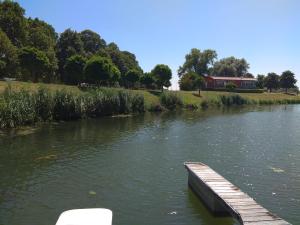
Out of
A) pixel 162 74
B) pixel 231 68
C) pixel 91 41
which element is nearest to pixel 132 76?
pixel 162 74

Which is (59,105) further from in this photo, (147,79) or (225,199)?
(147,79)

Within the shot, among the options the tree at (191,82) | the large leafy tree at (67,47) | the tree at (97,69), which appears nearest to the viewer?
the tree at (97,69)

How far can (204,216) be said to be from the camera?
17.0 meters

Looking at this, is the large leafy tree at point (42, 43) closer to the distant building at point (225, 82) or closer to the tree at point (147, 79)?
the tree at point (147, 79)

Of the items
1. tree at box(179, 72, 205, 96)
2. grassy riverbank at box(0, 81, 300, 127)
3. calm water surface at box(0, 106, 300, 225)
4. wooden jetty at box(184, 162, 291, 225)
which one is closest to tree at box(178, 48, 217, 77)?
tree at box(179, 72, 205, 96)

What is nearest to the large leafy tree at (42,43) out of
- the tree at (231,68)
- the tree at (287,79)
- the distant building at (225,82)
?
the distant building at (225,82)

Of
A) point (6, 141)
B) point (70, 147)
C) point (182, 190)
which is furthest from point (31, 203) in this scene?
point (6, 141)

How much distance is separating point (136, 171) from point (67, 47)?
79.9 meters

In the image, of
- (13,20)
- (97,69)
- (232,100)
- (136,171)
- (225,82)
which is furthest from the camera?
(225,82)

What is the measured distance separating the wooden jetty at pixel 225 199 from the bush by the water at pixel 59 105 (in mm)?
29579

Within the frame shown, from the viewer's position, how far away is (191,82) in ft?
357

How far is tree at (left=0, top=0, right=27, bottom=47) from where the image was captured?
79.8 metres

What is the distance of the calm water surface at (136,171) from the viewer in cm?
1781

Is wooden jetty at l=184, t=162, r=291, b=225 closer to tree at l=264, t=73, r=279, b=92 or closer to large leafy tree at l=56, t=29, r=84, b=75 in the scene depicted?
large leafy tree at l=56, t=29, r=84, b=75
